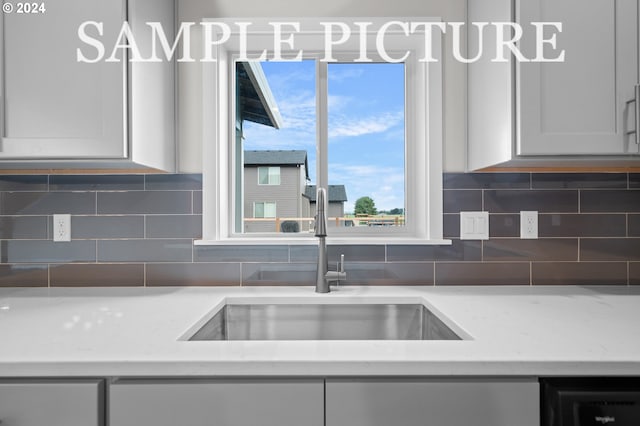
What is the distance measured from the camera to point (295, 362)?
0.80 metres

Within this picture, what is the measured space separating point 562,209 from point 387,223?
2.47ft

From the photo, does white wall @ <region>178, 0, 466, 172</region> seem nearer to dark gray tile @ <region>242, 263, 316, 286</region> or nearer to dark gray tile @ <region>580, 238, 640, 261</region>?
dark gray tile @ <region>242, 263, 316, 286</region>

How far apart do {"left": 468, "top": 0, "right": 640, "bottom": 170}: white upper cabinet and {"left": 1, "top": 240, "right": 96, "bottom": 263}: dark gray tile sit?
1.75 metres

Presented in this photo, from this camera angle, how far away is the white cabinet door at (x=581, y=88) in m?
1.20

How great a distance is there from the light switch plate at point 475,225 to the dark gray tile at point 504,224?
0.09 feet

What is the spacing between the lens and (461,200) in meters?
1.57

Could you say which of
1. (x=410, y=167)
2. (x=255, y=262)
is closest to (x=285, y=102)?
(x=410, y=167)

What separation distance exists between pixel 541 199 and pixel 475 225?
0.31 m

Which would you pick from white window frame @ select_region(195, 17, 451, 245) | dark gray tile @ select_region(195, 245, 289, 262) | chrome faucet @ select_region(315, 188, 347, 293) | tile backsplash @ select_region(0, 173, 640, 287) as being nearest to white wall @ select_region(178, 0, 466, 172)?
white window frame @ select_region(195, 17, 451, 245)

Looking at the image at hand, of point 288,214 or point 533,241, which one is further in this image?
point 288,214

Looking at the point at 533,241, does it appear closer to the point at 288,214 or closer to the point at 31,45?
the point at 288,214

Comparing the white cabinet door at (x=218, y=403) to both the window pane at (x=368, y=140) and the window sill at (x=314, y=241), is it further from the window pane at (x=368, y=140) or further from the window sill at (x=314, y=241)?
the window pane at (x=368, y=140)

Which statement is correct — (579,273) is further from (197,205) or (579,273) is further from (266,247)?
(197,205)

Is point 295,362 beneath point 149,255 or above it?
beneath
